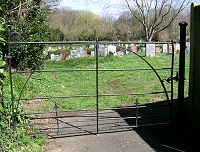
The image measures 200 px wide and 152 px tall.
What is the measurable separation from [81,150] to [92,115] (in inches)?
86.9

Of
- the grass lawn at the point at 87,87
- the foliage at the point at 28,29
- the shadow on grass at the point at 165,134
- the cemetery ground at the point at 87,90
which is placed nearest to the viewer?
the shadow on grass at the point at 165,134

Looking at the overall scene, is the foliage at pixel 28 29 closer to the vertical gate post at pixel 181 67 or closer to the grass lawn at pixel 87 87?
the grass lawn at pixel 87 87

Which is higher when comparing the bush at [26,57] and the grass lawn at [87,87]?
the bush at [26,57]

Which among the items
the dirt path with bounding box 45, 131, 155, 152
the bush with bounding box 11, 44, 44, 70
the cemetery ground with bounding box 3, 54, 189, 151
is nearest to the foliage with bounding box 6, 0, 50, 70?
the bush with bounding box 11, 44, 44, 70

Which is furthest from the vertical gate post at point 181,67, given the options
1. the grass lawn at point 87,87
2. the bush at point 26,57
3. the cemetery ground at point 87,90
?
the bush at point 26,57

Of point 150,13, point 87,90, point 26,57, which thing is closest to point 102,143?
point 87,90

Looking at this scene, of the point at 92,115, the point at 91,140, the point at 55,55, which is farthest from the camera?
the point at 55,55

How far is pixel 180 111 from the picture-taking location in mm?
7512

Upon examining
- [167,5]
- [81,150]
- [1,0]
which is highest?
[167,5]

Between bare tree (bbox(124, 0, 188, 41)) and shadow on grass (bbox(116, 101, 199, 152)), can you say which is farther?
bare tree (bbox(124, 0, 188, 41))

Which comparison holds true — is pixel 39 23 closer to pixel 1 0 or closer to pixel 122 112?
pixel 122 112

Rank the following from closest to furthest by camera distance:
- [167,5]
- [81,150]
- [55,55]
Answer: [81,150], [55,55], [167,5]

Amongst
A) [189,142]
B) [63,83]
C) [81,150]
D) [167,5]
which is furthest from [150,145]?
[167,5]

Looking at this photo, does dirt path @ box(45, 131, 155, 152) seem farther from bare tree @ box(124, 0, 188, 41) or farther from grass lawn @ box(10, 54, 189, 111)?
bare tree @ box(124, 0, 188, 41)
